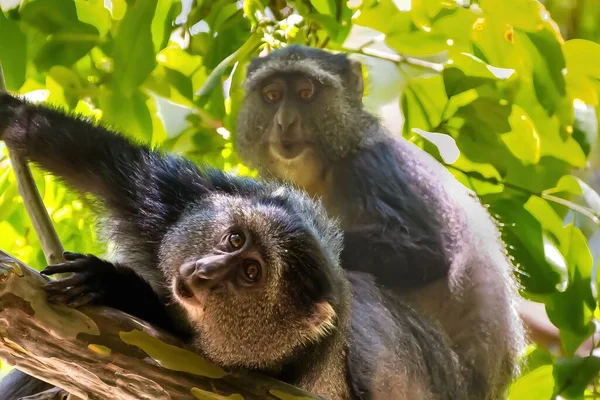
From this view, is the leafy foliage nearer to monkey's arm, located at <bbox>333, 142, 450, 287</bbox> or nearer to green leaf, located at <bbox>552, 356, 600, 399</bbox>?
green leaf, located at <bbox>552, 356, 600, 399</bbox>

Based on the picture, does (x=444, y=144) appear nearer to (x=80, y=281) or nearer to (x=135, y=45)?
(x=135, y=45)

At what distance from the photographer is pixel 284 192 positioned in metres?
1.38

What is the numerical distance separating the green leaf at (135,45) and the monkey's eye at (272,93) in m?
0.46

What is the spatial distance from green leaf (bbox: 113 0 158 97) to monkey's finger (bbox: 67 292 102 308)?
629 mm

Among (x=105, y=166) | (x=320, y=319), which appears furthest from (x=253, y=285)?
(x=105, y=166)

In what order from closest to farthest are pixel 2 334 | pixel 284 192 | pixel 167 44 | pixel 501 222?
1. pixel 2 334
2. pixel 284 192
3. pixel 167 44
4. pixel 501 222

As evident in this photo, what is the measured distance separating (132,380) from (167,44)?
867 millimetres

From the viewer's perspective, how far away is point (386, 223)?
1.77 m

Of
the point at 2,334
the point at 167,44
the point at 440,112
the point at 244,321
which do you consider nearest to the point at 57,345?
the point at 2,334

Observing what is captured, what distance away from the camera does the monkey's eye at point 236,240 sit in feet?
3.86

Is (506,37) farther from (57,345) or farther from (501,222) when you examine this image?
(57,345)

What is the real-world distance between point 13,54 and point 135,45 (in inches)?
10.0

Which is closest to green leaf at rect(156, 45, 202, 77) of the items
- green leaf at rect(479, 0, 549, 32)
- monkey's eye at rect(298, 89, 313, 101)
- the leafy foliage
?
the leafy foliage

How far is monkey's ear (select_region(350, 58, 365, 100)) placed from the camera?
188 cm
